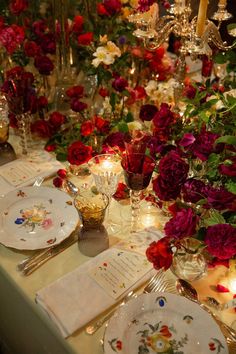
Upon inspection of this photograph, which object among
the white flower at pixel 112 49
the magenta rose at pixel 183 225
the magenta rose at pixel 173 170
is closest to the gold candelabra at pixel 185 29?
the white flower at pixel 112 49

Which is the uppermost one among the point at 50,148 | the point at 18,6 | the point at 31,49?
the point at 18,6

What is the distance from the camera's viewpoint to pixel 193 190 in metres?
0.81

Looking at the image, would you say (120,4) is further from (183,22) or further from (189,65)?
(189,65)

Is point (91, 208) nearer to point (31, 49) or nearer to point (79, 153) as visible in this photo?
point (79, 153)

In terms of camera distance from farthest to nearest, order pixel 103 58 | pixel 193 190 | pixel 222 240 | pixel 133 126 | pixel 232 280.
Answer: pixel 103 58 < pixel 133 126 < pixel 232 280 < pixel 193 190 < pixel 222 240

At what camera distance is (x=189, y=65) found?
1.90 m

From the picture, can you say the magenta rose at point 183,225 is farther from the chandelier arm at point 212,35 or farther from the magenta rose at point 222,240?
the chandelier arm at point 212,35

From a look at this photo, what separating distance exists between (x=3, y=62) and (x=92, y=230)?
40.5 inches

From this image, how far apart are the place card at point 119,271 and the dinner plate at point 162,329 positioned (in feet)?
0.25

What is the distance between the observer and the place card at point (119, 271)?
0.88 m

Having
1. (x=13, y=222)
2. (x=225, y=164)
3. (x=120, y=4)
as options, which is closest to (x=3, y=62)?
(x=120, y=4)

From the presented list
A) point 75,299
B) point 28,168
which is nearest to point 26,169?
point 28,168

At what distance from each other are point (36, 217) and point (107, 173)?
0.23 metres

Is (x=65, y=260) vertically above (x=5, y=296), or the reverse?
(x=65, y=260)
